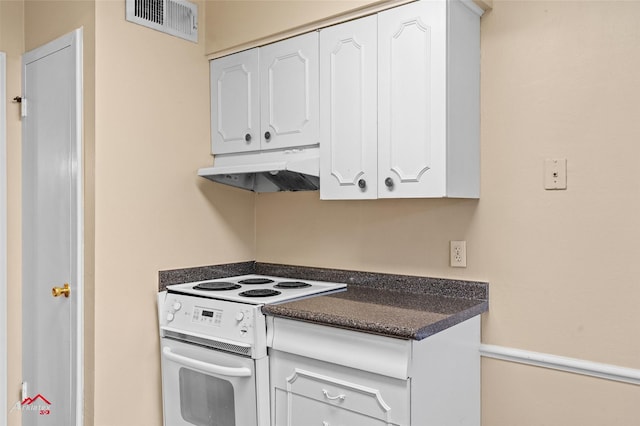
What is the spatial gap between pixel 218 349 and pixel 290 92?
45.8 inches

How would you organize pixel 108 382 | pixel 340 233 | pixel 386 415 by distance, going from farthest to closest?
pixel 340 233, pixel 108 382, pixel 386 415

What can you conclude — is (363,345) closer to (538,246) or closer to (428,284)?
(428,284)

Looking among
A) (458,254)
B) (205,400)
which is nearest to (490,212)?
(458,254)

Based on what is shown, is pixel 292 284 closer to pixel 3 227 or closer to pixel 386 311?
pixel 386 311

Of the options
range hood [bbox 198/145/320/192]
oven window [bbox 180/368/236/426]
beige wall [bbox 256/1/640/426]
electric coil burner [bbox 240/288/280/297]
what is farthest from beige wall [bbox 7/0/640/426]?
electric coil burner [bbox 240/288/280/297]

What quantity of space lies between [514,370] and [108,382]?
1701mm

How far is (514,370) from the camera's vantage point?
2.04 meters

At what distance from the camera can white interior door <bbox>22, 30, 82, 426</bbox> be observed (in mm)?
2295

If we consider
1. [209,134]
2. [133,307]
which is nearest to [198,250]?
[133,307]

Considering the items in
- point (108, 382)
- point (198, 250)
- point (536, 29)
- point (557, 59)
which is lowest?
point (108, 382)

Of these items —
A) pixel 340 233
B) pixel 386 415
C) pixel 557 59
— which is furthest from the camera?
pixel 340 233

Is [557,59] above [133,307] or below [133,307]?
above

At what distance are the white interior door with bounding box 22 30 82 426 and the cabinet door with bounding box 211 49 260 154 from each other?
647mm

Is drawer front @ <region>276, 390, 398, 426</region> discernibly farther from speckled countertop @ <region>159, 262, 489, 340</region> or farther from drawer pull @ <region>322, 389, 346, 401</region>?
speckled countertop @ <region>159, 262, 489, 340</region>
